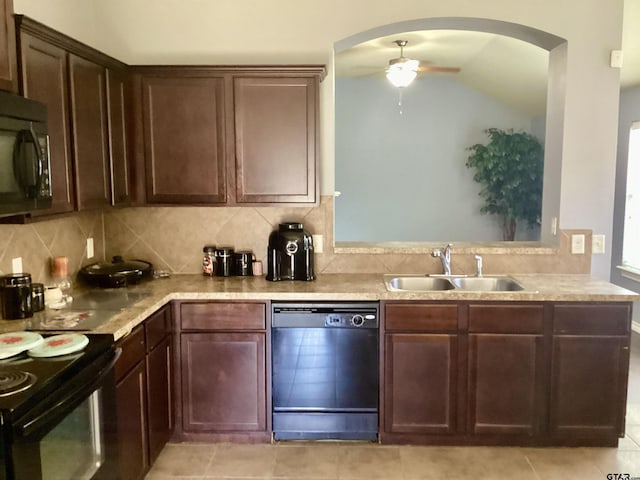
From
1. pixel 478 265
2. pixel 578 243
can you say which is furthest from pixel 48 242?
pixel 578 243

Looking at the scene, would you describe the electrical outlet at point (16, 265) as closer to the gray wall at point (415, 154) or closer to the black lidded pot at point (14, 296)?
the black lidded pot at point (14, 296)

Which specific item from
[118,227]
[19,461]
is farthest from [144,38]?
[19,461]

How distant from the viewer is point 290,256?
329 cm

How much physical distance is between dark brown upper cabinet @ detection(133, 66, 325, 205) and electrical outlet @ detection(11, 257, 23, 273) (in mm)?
829

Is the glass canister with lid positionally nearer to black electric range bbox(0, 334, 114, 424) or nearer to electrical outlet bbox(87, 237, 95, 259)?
electrical outlet bbox(87, 237, 95, 259)

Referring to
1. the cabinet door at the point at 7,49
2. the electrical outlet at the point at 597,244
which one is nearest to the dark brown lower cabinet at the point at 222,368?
the cabinet door at the point at 7,49

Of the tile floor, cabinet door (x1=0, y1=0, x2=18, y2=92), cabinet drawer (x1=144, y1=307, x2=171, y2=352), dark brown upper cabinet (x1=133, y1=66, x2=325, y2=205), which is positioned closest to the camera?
cabinet door (x1=0, y1=0, x2=18, y2=92)

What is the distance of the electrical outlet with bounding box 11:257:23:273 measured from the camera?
8.51 ft

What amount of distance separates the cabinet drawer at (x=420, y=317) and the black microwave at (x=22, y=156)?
1776 millimetres

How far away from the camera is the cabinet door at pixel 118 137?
3.00 m

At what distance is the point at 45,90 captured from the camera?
2389 mm

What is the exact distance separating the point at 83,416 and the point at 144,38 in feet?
7.90

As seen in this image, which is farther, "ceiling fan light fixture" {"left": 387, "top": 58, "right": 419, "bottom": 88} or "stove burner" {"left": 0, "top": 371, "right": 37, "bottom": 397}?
"ceiling fan light fixture" {"left": 387, "top": 58, "right": 419, "bottom": 88}

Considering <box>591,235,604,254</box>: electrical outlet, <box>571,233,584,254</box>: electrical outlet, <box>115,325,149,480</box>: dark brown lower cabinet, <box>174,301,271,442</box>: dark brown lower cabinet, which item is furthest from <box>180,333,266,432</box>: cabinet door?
<box>591,235,604,254</box>: electrical outlet
